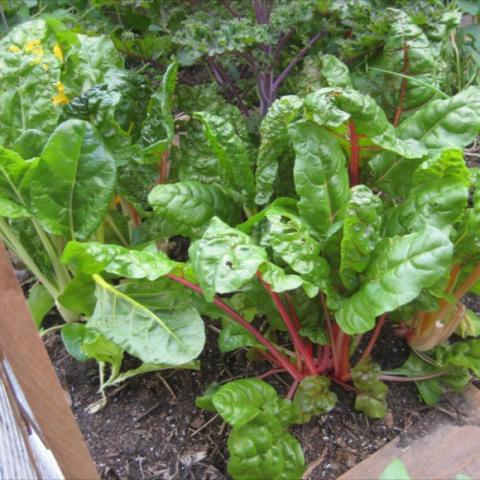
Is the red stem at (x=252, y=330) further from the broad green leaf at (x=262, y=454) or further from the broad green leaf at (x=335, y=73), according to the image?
the broad green leaf at (x=335, y=73)

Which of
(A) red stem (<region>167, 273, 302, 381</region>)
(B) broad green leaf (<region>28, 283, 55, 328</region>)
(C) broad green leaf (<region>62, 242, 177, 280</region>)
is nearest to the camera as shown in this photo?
(C) broad green leaf (<region>62, 242, 177, 280</region>)

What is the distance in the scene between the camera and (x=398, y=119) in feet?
5.06

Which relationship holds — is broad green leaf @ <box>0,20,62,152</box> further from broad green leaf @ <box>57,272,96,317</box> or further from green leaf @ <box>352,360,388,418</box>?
green leaf @ <box>352,360,388,418</box>

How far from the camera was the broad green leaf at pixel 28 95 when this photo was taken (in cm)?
143

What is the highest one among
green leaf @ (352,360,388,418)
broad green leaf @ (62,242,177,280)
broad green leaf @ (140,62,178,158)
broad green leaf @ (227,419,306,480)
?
broad green leaf @ (140,62,178,158)

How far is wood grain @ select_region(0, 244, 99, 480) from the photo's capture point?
74 centimetres

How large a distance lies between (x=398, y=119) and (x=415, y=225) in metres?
0.45

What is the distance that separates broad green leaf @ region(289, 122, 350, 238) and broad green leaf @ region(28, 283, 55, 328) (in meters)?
0.75

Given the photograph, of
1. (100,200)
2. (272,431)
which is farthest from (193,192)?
(272,431)

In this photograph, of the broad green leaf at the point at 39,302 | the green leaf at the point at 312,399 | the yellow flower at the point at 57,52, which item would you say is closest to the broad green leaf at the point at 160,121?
the yellow flower at the point at 57,52

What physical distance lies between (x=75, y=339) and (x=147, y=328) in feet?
1.14

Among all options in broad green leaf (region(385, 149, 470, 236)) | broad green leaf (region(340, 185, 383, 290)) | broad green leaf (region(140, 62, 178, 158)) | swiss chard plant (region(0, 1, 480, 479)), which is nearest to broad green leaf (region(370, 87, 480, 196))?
swiss chard plant (region(0, 1, 480, 479))

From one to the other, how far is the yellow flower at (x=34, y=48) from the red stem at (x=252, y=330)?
0.66 metres

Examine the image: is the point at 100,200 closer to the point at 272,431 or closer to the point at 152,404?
the point at 152,404
